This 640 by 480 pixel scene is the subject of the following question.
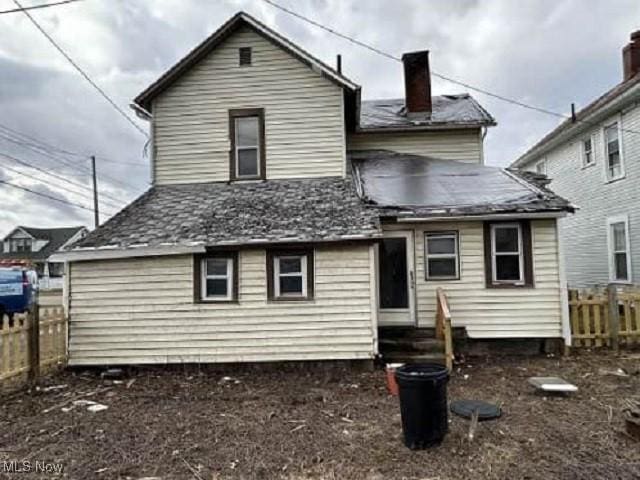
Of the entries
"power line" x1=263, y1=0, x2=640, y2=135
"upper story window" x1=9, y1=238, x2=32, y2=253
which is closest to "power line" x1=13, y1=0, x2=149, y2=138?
"power line" x1=263, y1=0, x2=640, y2=135

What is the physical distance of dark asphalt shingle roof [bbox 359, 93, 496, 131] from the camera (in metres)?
12.8

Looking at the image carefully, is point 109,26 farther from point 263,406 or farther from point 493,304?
point 493,304

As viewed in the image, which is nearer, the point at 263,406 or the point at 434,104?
the point at 263,406

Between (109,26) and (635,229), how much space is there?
49.4ft

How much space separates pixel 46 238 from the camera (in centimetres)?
5062

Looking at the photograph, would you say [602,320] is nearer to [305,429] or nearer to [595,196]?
[595,196]

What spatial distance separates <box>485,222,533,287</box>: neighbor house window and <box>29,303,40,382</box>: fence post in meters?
8.67

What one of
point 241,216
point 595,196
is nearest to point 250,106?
point 241,216

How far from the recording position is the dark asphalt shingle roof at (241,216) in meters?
8.58

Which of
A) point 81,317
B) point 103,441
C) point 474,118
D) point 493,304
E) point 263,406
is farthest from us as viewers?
point 474,118

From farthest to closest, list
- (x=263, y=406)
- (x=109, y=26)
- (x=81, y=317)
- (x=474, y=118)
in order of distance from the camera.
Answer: (x=474, y=118) < (x=109, y=26) < (x=81, y=317) < (x=263, y=406)

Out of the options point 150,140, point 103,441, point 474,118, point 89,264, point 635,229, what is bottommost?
point 103,441

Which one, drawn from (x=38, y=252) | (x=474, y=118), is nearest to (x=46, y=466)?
(x=474, y=118)

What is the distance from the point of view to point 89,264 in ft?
29.0
